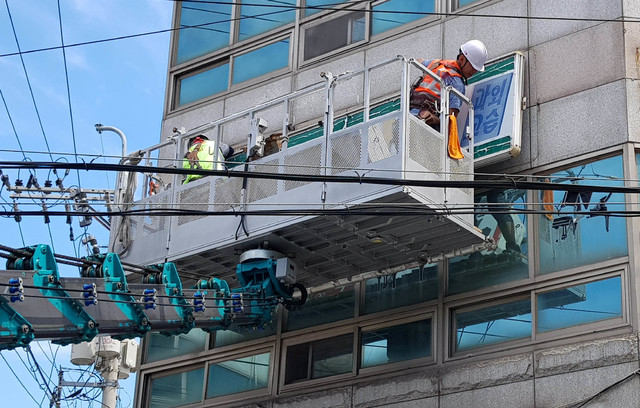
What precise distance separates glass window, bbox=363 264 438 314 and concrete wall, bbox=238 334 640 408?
3.83ft

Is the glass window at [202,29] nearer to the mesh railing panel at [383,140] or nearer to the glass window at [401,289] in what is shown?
the glass window at [401,289]

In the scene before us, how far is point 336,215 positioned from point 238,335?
4.61 meters

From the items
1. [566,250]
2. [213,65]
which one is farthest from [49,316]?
[213,65]

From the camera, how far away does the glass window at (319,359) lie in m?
16.0

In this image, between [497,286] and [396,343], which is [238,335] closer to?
[396,343]

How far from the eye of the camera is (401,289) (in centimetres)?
1582

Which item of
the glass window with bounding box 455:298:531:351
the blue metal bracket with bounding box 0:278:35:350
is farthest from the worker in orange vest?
the blue metal bracket with bounding box 0:278:35:350

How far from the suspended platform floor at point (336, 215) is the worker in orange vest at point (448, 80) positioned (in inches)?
25.1

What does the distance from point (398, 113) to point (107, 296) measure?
3995mm

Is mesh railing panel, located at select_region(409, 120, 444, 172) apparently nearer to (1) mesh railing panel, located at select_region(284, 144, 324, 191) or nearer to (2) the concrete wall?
(1) mesh railing panel, located at select_region(284, 144, 324, 191)

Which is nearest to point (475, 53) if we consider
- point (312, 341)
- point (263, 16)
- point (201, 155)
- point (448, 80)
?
point (448, 80)

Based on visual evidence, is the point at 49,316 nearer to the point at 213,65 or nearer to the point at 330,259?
the point at 330,259

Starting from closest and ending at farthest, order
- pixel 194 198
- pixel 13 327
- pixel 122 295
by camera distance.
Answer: pixel 13 327 → pixel 122 295 → pixel 194 198

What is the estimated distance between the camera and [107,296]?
12750 mm
